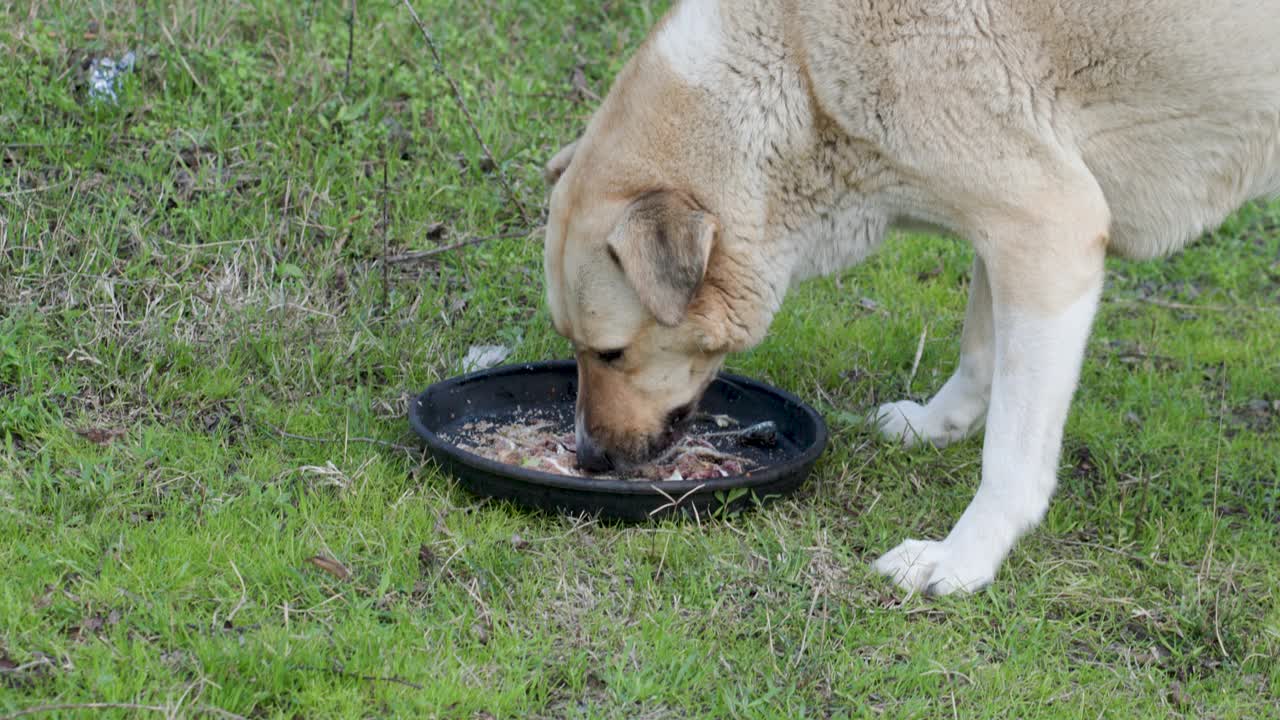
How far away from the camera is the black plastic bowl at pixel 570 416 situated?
3521mm

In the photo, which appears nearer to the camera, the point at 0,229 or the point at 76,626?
the point at 76,626

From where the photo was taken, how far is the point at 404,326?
15.2 feet

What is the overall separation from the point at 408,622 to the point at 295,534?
55 cm

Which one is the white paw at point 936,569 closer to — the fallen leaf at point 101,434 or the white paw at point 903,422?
the white paw at point 903,422

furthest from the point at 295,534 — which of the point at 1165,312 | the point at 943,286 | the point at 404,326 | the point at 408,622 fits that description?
the point at 1165,312

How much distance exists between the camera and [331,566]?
10.6 ft

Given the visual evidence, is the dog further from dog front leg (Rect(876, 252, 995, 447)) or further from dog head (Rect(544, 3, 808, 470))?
dog front leg (Rect(876, 252, 995, 447))

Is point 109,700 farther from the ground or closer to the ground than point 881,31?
closer to the ground

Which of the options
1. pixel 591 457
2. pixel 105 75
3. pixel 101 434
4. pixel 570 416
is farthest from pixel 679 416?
pixel 105 75

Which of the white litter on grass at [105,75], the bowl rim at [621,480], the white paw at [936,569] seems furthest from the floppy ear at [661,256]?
the white litter on grass at [105,75]

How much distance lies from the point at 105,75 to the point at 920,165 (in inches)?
134

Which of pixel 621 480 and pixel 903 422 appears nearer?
pixel 621 480

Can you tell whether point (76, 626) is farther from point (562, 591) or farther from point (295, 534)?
point (562, 591)

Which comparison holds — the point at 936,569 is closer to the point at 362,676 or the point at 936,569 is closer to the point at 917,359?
the point at 917,359
